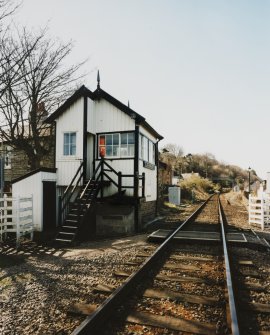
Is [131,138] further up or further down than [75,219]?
further up

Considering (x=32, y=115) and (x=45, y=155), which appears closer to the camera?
(x=32, y=115)

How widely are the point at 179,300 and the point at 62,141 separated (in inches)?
429

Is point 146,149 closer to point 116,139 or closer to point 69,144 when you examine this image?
point 116,139

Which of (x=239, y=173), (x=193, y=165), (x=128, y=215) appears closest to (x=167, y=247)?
(x=128, y=215)

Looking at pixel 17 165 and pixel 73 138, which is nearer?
pixel 73 138

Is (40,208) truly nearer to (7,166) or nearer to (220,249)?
(220,249)

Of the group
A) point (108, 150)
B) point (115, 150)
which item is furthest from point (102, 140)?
point (115, 150)

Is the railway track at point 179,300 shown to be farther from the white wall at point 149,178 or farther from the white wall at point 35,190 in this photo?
the white wall at point 149,178

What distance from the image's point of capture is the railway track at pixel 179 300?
3637mm

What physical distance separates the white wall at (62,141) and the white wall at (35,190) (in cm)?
133

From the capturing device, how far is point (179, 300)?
4.48 m

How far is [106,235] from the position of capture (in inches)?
465

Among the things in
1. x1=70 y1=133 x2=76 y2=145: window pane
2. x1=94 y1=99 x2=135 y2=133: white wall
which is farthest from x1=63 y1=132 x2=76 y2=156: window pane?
x1=94 y1=99 x2=135 y2=133: white wall

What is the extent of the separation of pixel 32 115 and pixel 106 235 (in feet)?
34.7
